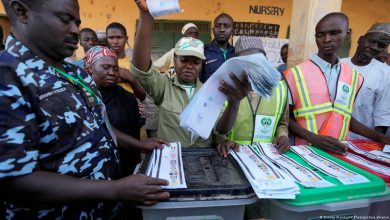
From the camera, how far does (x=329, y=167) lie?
1178 millimetres

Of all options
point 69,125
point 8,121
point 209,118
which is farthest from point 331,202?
point 8,121

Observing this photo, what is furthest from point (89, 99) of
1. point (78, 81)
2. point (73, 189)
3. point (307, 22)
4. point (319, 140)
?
point (307, 22)

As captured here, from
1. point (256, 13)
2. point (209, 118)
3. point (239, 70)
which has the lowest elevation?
point (209, 118)

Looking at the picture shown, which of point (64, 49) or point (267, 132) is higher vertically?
point (64, 49)

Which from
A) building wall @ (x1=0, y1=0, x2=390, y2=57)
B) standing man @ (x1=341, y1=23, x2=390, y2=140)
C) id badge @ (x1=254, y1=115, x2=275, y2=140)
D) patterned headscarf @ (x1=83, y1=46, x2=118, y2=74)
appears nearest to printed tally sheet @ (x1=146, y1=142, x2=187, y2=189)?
id badge @ (x1=254, y1=115, x2=275, y2=140)

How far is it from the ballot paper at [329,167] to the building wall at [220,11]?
4.79m

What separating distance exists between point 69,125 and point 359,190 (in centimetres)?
113

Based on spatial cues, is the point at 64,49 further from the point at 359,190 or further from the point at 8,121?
the point at 359,190

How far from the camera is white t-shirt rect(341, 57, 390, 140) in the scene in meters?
2.24

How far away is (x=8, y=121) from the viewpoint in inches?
30.3

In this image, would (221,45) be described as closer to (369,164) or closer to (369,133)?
(369,133)

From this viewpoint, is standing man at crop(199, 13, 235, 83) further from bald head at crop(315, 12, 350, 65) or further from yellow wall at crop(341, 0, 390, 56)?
yellow wall at crop(341, 0, 390, 56)

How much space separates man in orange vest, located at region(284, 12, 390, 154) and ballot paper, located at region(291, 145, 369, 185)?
1.27ft

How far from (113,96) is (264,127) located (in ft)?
3.84
